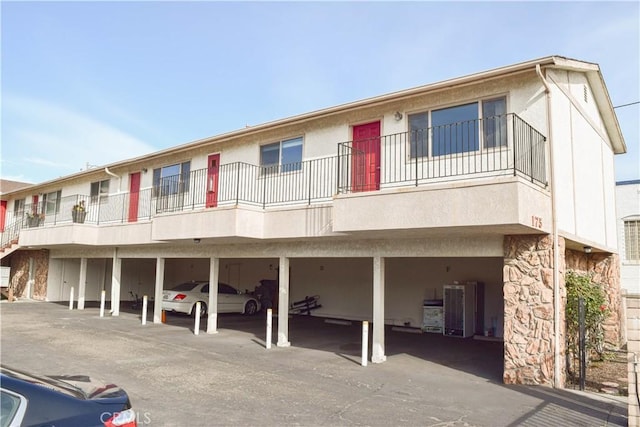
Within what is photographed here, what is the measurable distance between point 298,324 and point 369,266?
359cm

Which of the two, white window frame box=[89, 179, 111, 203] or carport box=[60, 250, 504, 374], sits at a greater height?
white window frame box=[89, 179, 111, 203]

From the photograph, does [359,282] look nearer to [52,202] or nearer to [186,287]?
[186,287]

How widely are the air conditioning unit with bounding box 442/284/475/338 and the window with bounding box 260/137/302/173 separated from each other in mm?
6731

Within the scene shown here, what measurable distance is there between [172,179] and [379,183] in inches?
346

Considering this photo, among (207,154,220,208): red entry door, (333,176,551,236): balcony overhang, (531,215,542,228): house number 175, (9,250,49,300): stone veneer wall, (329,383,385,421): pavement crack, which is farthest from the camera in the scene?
(9,250,49,300): stone veneer wall

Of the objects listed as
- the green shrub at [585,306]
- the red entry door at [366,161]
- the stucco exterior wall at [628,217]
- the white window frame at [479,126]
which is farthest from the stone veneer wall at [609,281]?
the red entry door at [366,161]

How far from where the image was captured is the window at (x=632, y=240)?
18.8 meters

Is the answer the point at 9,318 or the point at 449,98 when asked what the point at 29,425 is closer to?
the point at 449,98

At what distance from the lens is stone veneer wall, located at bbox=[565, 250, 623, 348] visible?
43.9ft

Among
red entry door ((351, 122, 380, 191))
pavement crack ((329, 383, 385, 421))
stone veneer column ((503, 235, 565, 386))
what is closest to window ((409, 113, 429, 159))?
red entry door ((351, 122, 380, 191))

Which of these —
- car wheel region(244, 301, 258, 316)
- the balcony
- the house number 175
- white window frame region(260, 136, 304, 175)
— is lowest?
car wheel region(244, 301, 258, 316)

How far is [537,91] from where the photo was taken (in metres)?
9.01

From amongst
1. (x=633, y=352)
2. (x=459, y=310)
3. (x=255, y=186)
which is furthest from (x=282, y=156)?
(x=633, y=352)

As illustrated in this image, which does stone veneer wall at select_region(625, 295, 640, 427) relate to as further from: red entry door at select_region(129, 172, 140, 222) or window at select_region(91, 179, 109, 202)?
window at select_region(91, 179, 109, 202)
